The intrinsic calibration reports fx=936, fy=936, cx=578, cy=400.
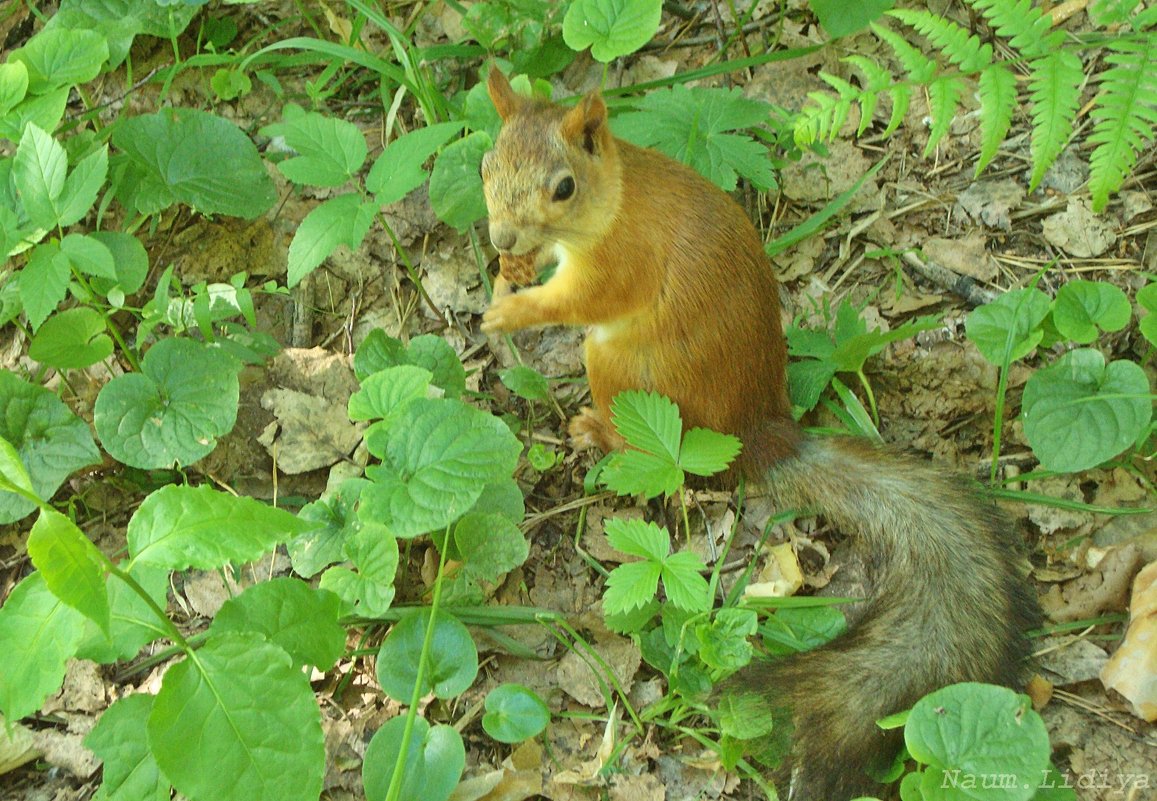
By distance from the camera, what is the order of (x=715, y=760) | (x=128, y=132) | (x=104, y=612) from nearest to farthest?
1. (x=104, y=612)
2. (x=715, y=760)
3. (x=128, y=132)

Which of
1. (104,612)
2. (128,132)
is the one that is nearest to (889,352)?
(104,612)

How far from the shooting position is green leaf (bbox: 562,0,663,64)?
101 inches

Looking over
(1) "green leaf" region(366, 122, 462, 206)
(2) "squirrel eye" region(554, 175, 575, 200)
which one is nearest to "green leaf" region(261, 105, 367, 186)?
(1) "green leaf" region(366, 122, 462, 206)

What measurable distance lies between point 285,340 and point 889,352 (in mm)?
1847

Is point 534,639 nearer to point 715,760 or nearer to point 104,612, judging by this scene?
point 715,760

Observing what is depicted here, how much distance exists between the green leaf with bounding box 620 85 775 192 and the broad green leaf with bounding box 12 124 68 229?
4.95 feet

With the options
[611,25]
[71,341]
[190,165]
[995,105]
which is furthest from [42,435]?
[995,105]

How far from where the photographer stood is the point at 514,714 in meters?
2.10

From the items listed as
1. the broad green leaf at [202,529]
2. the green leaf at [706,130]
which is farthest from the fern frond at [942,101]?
the broad green leaf at [202,529]

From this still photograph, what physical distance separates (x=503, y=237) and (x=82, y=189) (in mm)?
1062

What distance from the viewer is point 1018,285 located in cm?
281

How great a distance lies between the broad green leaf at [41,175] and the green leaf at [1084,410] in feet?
8.13

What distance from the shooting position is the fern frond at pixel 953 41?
2.13 metres

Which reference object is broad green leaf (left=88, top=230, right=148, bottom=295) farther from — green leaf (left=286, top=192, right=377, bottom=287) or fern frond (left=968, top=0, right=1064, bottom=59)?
fern frond (left=968, top=0, right=1064, bottom=59)
